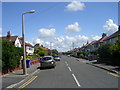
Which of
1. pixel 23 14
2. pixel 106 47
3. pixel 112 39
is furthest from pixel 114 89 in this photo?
pixel 112 39

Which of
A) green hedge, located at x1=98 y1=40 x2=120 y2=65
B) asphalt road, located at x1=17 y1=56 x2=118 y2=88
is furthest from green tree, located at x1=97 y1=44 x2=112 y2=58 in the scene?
asphalt road, located at x1=17 y1=56 x2=118 y2=88

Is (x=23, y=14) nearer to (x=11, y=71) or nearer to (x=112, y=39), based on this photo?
(x=11, y=71)

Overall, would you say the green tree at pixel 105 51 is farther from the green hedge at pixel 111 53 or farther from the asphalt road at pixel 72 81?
the asphalt road at pixel 72 81

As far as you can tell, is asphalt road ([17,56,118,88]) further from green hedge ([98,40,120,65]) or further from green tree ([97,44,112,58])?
green tree ([97,44,112,58])

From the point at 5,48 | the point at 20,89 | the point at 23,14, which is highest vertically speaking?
the point at 23,14

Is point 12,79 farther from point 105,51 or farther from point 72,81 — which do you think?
point 105,51

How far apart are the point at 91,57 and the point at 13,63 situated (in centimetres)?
3295

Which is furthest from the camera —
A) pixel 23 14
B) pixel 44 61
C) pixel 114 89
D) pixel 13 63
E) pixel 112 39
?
pixel 112 39

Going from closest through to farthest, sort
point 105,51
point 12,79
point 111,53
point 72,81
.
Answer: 1. point 72,81
2. point 12,79
3. point 111,53
4. point 105,51

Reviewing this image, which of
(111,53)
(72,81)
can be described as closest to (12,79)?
(72,81)

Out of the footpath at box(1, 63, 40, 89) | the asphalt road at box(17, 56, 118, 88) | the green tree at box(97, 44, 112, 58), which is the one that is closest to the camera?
the asphalt road at box(17, 56, 118, 88)

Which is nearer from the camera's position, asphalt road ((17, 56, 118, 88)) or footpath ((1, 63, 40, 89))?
asphalt road ((17, 56, 118, 88))

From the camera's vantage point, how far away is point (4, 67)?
1761 centimetres

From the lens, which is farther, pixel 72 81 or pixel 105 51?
pixel 105 51
